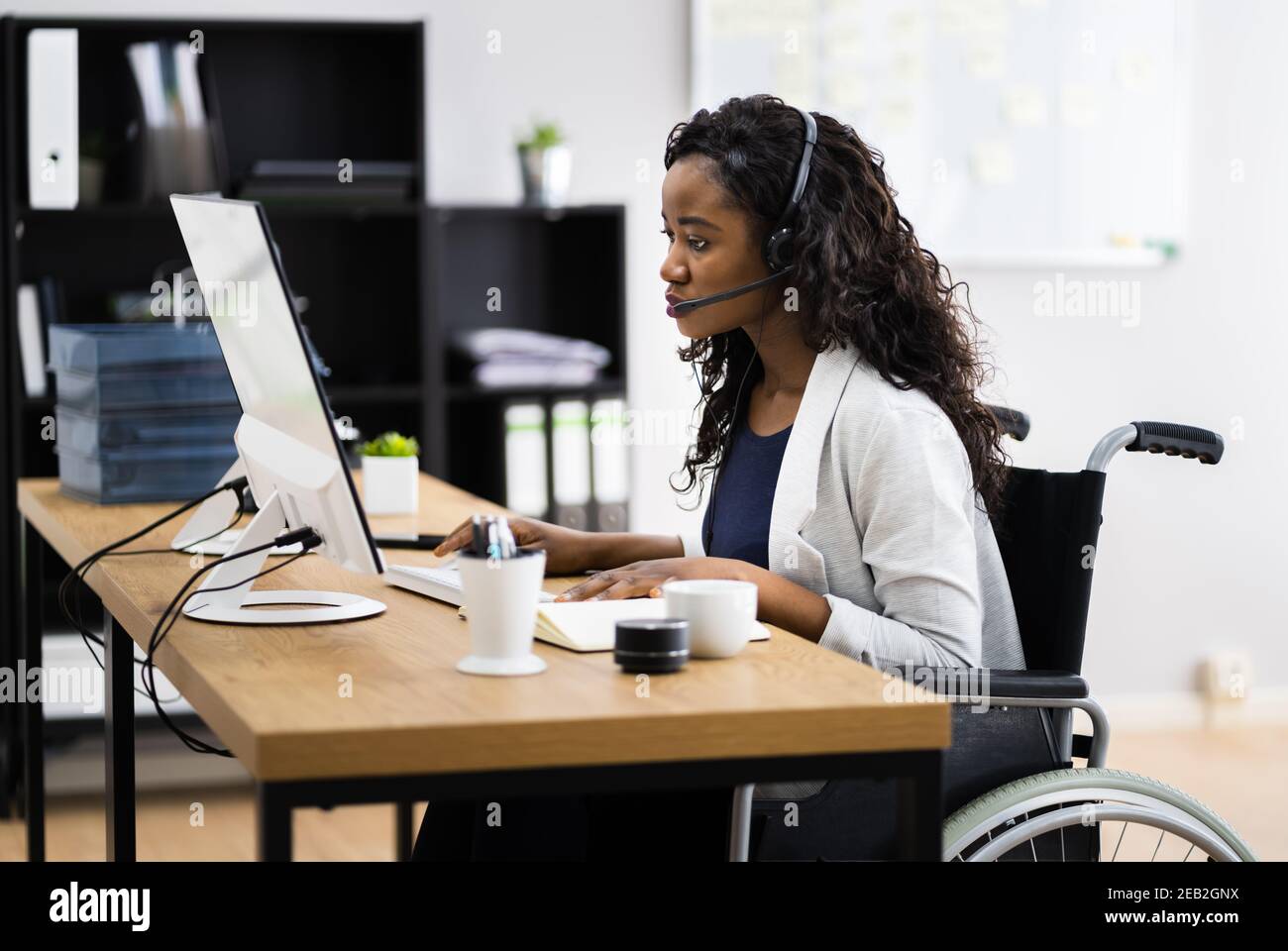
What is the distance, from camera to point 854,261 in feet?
5.91

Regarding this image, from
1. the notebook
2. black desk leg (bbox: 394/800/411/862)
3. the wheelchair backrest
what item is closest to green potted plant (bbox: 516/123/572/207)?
black desk leg (bbox: 394/800/411/862)

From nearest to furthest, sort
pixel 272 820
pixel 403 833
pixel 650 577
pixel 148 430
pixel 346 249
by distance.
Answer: pixel 272 820 → pixel 650 577 → pixel 148 430 → pixel 403 833 → pixel 346 249

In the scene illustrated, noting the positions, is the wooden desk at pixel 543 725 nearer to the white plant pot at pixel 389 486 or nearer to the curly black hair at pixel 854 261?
the curly black hair at pixel 854 261

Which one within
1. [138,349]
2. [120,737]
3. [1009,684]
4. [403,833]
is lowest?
[403,833]

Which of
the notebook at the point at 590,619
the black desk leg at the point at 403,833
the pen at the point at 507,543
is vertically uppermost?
the pen at the point at 507,543

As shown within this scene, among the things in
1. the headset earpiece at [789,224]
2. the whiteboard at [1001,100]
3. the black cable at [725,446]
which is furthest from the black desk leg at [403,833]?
A: the whiteboard at [1001,100]

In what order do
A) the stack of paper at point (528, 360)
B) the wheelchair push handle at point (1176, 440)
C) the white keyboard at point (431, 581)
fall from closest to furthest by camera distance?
the white keyboard at point (431, 581)
the wheelchair push handle at point (1176, 440)
the stack of paper at point (528, 360)

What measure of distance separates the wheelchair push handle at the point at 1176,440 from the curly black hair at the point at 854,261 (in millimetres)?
188

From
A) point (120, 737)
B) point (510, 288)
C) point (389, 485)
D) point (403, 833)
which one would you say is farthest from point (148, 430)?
point (510, 288)

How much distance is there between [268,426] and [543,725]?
2.21ft

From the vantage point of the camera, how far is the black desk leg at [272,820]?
1.06 metres

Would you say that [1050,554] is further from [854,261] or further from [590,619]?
[590,619]

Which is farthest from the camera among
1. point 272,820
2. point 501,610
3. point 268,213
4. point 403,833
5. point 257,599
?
point 268,213

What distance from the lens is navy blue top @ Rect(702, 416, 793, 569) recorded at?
1844 millimetres
